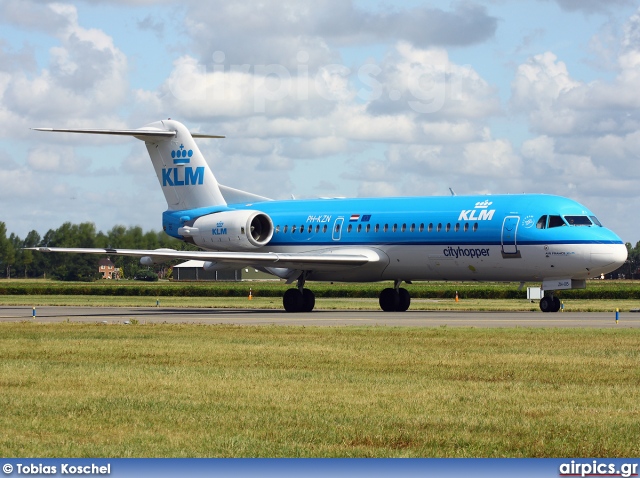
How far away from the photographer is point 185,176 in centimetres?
4497

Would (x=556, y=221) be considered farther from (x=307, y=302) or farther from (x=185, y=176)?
(x=185, y=176)

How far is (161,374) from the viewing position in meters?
16.5

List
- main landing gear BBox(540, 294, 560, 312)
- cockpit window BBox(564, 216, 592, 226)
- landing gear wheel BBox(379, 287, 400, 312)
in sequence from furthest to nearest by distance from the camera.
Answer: landing gear wheel BBox(379, 287, 400, 312)
main landing gear BBox(540, 294, 560, 312)
cockpit window BBox(564, 216, 592, 226)

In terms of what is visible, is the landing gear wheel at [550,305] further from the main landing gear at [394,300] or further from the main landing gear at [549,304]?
the main landing gear at [394,300]

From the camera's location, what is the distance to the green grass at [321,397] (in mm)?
10812

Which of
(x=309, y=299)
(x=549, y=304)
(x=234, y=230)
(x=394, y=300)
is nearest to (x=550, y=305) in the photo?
(x=549, y=304)

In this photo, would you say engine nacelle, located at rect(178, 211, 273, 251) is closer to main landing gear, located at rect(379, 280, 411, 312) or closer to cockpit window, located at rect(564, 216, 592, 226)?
main landing gear, located at rect(379, 280, 411, 312)

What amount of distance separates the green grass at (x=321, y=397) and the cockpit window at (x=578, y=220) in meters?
13.2

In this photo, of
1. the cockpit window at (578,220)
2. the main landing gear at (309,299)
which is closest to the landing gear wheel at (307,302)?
the main landing gear at (309,299)

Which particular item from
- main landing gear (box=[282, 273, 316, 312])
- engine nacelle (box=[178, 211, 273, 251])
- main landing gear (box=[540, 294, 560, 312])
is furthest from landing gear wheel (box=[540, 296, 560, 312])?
engine nacelle (box=[178, 211, 273, 251])

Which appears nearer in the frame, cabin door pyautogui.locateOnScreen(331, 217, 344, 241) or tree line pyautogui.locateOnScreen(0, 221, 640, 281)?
cabin door pyautogui.locateOnScreen(331, 217, 344, 241)

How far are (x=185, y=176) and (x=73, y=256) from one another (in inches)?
1777

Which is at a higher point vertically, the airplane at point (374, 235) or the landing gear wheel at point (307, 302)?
the airplane at point (374, 235)

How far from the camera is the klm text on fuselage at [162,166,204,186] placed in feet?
147
